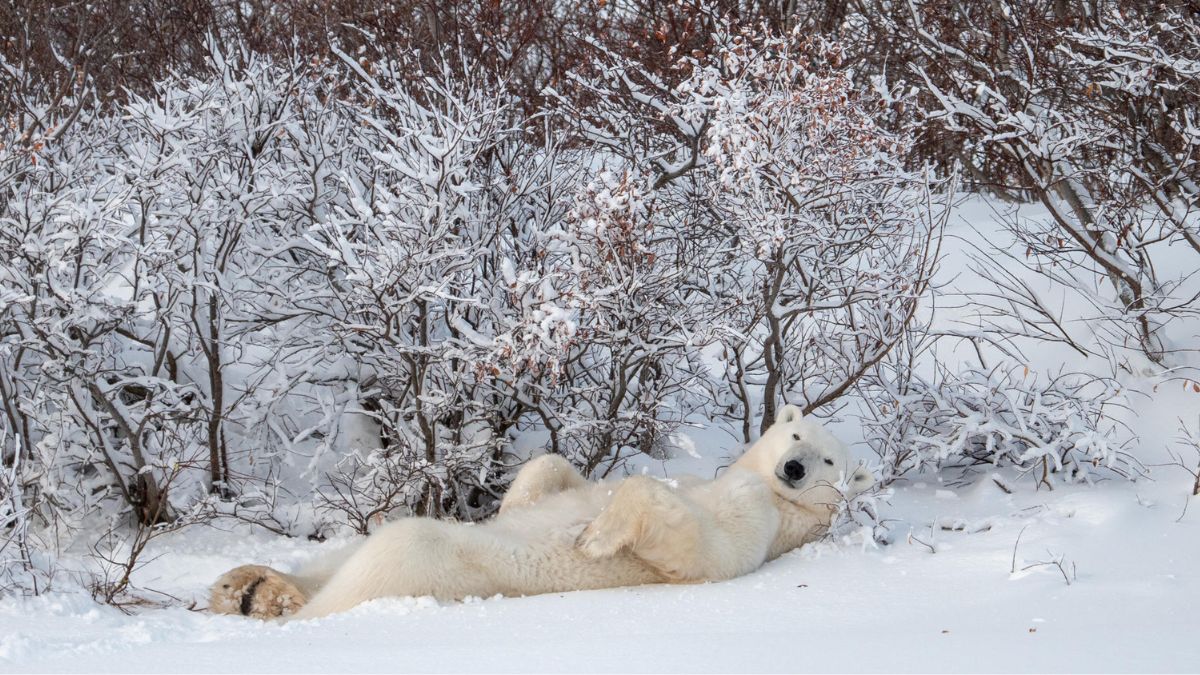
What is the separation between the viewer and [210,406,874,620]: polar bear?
3.32m

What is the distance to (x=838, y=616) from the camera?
115 inches

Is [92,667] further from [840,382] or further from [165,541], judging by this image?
[840,382]

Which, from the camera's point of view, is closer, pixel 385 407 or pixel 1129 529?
pixel 1129 529

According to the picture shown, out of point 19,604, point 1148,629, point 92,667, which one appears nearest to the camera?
point 92,667

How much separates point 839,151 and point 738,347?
0.94 metres

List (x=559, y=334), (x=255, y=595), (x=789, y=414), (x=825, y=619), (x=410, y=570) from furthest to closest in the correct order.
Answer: (x=789, y=414), (x=559, y=334), (x=255, y=595), (x=410, y=570), (x=825, y=619)

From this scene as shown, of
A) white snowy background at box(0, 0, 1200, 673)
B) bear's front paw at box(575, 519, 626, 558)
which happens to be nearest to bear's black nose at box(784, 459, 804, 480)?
white snowy background at box(0, 0, 1200, 673)

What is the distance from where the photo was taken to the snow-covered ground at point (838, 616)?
7.82ft

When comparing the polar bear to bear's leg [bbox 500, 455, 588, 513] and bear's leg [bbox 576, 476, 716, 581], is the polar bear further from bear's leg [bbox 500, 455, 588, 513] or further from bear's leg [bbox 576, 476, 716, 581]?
bear's leg [bbox 500, 455, 588, 513]

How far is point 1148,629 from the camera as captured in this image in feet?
8.35

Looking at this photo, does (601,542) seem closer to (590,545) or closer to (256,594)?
(590,545)

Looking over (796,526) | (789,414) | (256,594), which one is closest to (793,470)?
(796,526)

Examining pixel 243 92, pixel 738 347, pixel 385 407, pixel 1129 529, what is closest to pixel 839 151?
pixel 738 347

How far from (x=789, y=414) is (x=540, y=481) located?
947mm
